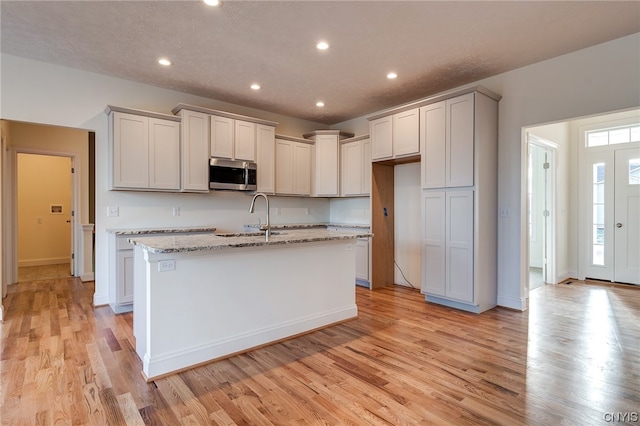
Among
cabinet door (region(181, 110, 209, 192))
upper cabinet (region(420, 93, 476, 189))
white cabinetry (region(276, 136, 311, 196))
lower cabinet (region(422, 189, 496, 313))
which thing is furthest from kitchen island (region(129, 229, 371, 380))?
white cabinetry (region(276, 136, 311, 196))

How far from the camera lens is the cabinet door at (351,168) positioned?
17.4ft

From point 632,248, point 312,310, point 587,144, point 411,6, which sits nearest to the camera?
point 411,6

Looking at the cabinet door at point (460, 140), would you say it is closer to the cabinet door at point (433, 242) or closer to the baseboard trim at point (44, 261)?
the cabinet door at point (433, 242)

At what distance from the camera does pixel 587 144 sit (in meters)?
5.32

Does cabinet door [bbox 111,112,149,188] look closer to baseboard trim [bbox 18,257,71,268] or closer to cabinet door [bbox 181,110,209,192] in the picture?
cabinet door [bbox 181,110,209,192]

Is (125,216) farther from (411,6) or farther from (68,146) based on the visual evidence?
(411,6)

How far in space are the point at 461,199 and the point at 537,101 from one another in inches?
52.6

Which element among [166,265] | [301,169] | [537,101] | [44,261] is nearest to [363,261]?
[301,169]

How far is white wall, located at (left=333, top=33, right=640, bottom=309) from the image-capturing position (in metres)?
3.13

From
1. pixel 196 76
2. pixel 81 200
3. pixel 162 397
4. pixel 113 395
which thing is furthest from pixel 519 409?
pixel 81 200

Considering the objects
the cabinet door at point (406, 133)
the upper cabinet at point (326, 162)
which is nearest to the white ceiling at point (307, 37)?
the cabinet door at point (406, 133)

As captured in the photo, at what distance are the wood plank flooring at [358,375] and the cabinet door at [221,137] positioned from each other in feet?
7.53

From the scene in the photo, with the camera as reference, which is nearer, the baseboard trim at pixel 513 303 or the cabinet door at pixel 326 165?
the baseboard trim at pixel 513 303

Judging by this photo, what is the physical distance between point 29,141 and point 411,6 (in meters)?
5.71
